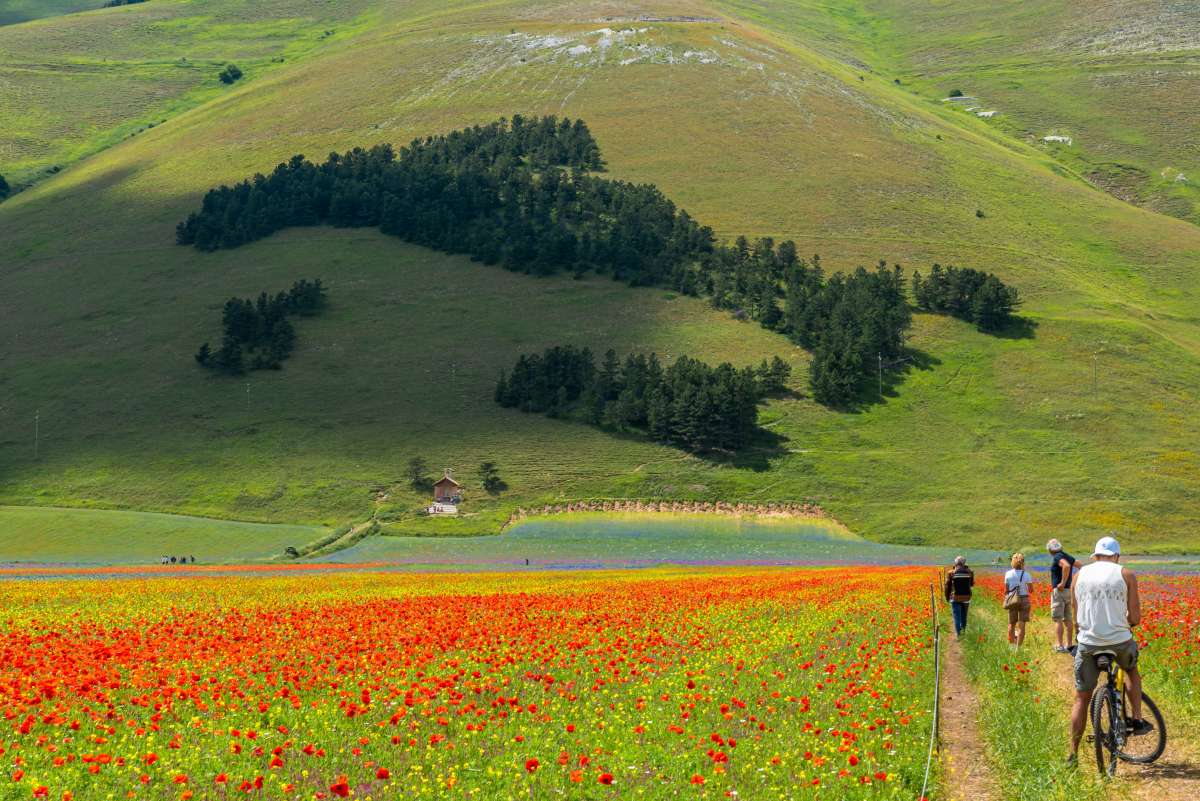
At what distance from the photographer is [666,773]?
15695 mm

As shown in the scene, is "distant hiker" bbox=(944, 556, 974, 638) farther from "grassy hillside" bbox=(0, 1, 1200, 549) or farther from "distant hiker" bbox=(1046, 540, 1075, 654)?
"grassy hillside" bbox=(0, 1, 1200, 549)

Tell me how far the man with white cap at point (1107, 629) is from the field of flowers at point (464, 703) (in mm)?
2666

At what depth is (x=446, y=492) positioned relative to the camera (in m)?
127

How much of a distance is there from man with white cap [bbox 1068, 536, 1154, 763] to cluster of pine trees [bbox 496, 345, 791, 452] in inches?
4788

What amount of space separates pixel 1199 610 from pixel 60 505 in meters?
121

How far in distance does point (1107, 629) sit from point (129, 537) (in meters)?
111

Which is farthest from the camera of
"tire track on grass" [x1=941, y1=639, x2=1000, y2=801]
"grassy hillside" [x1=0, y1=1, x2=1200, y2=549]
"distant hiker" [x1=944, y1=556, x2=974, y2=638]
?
"grassy hillside" [x1=0, y1=1, x2=1200, y2=549]

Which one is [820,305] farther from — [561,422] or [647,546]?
[647,546]

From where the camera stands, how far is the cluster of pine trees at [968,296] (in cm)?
16888

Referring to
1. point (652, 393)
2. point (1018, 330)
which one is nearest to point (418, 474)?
point (652, 393)

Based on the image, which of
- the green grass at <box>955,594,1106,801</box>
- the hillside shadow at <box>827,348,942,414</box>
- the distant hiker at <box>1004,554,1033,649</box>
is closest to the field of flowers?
the green grass at <box>955,594,1106,801</box>

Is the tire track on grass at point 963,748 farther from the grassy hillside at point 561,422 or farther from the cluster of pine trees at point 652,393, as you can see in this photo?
the cluster of pine trees at point 652,393

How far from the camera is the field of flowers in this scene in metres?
15.4

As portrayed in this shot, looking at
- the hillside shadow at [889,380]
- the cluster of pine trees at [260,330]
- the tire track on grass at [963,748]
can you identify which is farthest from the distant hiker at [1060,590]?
the cluster of pine trees at [260,330]
